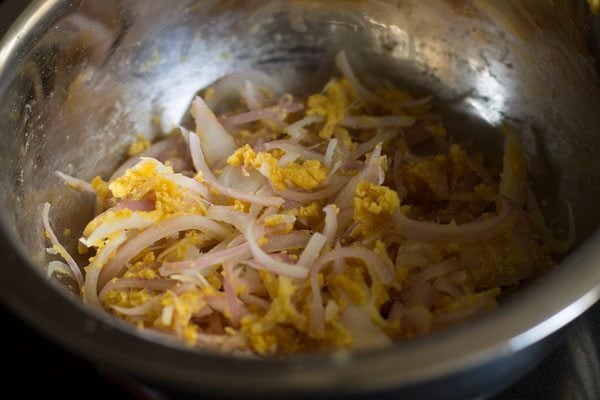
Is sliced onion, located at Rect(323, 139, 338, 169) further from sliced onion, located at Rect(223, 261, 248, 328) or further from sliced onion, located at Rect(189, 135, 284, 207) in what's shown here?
sliced onion, located at Rect(223, 261, 248, 328)

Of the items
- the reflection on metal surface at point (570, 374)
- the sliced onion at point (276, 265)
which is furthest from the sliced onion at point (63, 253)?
the reflection on metal surface at point (570, 374)

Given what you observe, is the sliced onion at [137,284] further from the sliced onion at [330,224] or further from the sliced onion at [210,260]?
the sliced onion at [330,224]

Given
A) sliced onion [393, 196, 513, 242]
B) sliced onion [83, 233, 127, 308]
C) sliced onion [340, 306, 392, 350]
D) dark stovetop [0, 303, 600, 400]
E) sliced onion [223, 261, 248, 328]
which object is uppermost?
sliced onion [340, 306, 392, 350]

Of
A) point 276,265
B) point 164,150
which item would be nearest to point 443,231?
point 276,265

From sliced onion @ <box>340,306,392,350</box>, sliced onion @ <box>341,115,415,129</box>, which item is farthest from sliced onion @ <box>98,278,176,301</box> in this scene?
sliced onion @ <box>341,115,415,129</box>

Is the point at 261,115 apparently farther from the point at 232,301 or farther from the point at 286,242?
the point at 232,301
